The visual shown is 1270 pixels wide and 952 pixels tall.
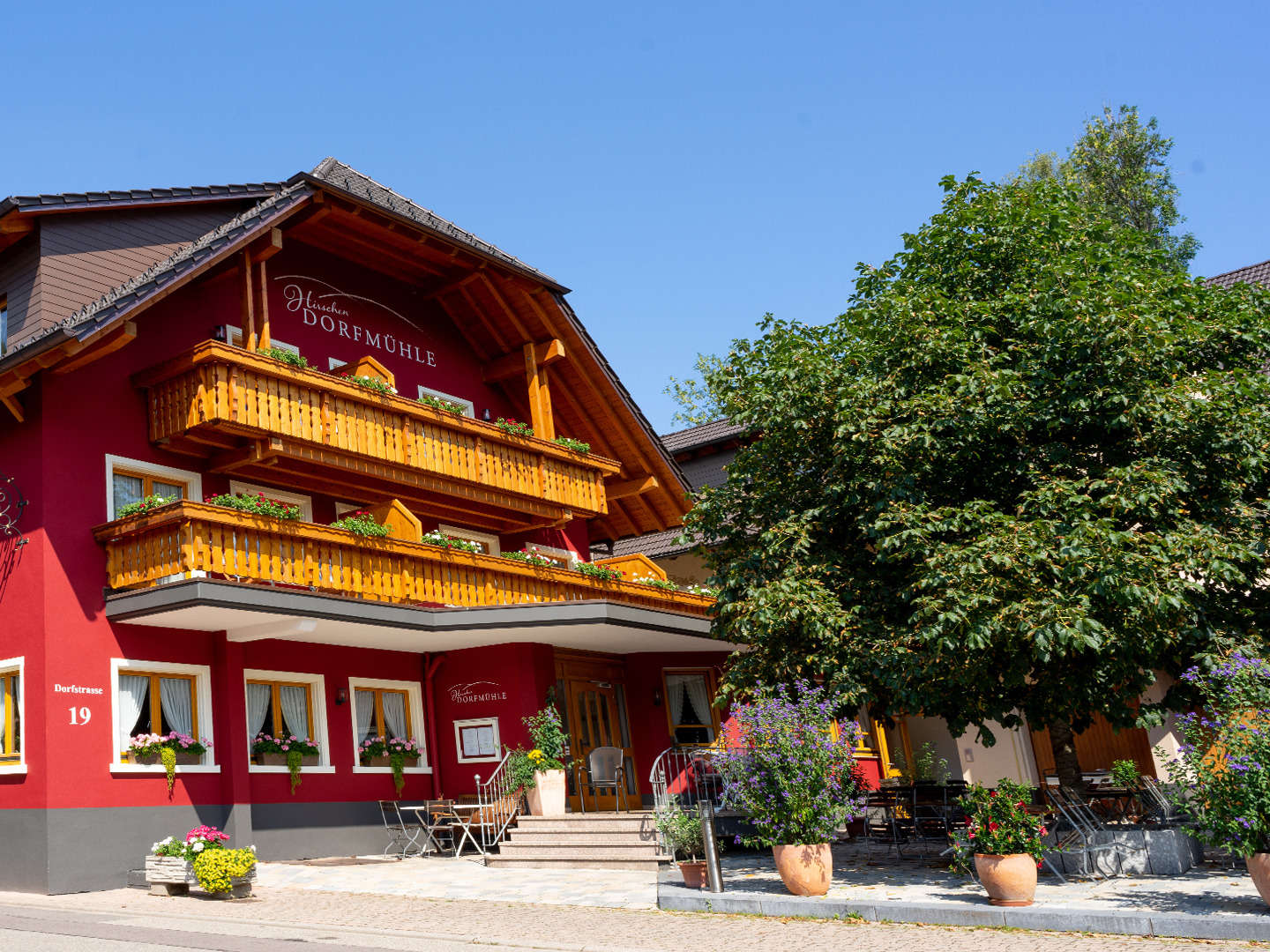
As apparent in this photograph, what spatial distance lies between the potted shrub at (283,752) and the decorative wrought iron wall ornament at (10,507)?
165 inches

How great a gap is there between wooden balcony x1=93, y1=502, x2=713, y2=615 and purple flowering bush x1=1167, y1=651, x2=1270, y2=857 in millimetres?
10526

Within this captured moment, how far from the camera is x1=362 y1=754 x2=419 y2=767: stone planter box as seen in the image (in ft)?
59.6

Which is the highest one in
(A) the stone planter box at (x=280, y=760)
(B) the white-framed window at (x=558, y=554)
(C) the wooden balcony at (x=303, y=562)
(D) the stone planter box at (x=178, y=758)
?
(B) the white-framed window at (x=558, y=554)

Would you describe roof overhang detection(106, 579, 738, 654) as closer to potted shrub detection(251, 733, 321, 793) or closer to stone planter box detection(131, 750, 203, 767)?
potted shrub detection(251, 733, 321, 793)

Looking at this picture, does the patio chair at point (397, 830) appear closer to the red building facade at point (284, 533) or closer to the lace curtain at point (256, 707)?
the red building facade at point (284, 533)

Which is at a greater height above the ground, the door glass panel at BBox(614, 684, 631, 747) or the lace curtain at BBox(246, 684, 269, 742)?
the lace curtain at BBox(246, 684, 269, 742)

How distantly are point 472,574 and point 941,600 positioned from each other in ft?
28.0

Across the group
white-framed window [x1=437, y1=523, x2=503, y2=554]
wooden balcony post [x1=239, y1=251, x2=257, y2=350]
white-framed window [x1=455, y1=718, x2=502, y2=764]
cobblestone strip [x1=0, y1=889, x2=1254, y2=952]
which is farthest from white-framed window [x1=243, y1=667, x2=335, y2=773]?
wooden balcony post [x1=239, y1=251, x2=257, y2=350]

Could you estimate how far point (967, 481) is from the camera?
550 inches

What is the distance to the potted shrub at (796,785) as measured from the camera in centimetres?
1153

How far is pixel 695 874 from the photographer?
12539 millimetres

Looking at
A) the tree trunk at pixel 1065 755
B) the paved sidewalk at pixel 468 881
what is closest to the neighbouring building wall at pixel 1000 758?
the tree trunk at pixel 1065 755

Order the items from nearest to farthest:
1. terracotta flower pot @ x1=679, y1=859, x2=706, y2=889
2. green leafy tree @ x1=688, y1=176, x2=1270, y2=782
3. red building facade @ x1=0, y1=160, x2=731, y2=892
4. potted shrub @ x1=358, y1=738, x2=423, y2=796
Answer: green leafy tree @ x1=688, y1=176, x2=1270, y2=782, terracotta flower pot @ x1=679, y1=859, x2=706, y2=889, red building facade @ x1=0, y1=160, x2=731, y2=892, potted shrub @ x1=358, y1=738, x2=423, y2=796

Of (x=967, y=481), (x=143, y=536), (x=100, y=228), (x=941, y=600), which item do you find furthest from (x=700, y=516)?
(x=100, y=228)
